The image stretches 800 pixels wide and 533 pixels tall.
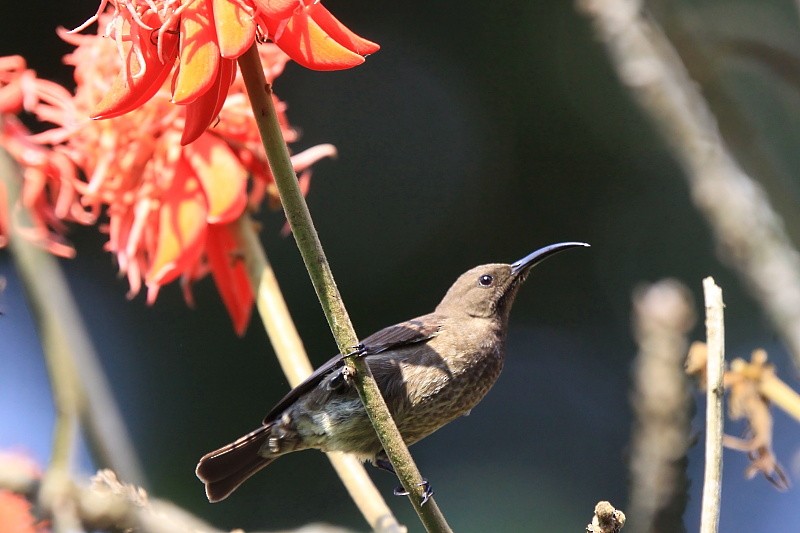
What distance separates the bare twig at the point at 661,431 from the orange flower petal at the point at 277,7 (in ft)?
2.92

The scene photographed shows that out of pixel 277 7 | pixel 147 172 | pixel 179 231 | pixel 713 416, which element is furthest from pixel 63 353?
pixel 713 416

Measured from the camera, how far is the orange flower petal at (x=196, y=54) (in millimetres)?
1007

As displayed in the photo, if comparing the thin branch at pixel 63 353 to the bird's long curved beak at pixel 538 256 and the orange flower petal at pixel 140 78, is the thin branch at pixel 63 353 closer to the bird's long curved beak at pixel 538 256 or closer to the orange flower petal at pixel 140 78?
the orange flower petal at pixel 140 78

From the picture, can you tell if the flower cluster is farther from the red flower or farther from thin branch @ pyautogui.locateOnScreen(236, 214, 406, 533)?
the red flower

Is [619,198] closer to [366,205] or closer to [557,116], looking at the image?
[557,116]

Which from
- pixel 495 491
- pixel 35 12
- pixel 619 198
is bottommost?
pixel 495 491

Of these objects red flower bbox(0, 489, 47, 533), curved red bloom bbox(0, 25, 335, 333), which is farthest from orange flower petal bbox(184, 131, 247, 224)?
red flower bbox(0, 489, 47, 533)

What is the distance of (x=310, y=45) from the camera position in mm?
1066

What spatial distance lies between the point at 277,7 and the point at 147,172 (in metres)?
0.97

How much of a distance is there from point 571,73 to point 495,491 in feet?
5.91

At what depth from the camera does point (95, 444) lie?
171 cm

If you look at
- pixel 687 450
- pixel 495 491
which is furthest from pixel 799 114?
pixel 495 491

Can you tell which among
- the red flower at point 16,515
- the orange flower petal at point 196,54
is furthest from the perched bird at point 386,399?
the orange flower petal at point 196,54

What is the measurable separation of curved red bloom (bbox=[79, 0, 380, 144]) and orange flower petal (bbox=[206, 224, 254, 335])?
76cm
